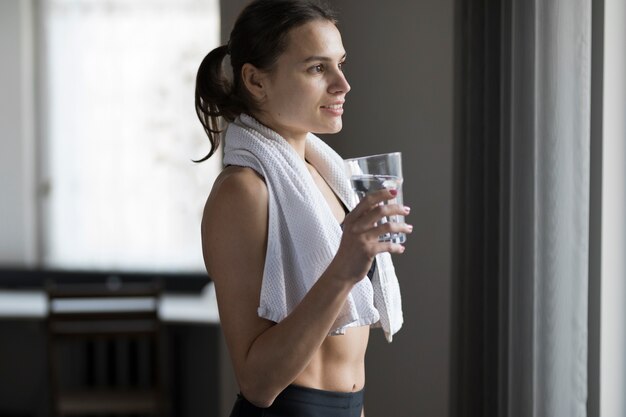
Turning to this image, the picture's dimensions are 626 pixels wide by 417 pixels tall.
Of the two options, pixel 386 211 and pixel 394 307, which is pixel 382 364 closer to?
pixel 394 307

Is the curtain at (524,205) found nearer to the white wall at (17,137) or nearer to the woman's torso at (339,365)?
the woman's torso at (339,365)

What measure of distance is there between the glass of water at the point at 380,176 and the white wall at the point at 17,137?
12.3 ft

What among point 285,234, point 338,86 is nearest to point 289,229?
point 285,234

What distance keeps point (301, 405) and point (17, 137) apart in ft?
12.0

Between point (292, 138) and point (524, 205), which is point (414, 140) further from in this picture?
point (292, 138)

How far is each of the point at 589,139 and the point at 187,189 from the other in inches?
123

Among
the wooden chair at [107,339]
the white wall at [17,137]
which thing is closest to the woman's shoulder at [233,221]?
the wooden chair at [107,339]

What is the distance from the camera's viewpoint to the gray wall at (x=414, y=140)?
2412 millimetres

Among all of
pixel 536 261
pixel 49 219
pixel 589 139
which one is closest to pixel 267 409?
pixel 536 261

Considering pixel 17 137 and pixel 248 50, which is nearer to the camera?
pixel 248 50

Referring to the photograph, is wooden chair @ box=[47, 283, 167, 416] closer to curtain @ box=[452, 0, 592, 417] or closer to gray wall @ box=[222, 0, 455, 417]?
gray wall @ box=[222, 0, 455, 417]

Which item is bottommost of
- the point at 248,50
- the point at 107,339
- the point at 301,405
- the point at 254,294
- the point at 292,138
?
the point at 107,339

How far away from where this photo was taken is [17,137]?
187 inches

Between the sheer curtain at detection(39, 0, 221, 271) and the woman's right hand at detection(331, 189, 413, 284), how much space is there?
338 cm
